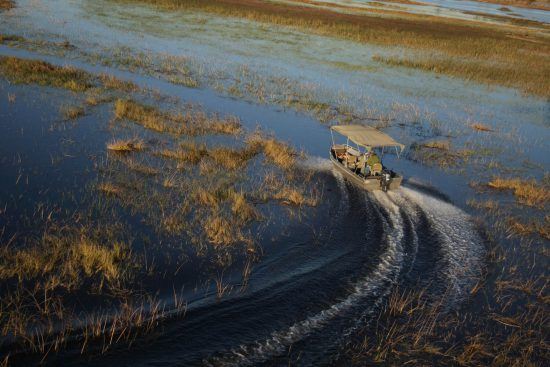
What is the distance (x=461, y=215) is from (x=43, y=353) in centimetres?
1601

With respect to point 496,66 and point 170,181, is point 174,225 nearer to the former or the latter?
point 170,181

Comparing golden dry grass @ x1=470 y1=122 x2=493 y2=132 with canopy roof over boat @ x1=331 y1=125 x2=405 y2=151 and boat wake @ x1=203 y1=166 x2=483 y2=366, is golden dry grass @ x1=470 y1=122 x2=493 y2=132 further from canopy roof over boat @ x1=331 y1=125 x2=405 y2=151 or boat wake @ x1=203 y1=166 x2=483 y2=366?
boat wake @ x1=203 y1=166 x2=483 y2=366

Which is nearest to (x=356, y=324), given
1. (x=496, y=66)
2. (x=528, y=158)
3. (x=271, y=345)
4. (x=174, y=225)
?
(x=271, y=345)

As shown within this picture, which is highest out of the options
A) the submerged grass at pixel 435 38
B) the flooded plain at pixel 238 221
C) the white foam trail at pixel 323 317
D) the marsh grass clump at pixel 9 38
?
the submerged grass at pixel 435 38

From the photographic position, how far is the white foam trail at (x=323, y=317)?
32.2 feet

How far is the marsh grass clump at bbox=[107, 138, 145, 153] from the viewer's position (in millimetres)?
20359

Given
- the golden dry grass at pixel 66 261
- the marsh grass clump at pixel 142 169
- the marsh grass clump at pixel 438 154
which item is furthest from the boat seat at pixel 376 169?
the golden dry grass at pixel 66 261

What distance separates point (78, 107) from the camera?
→ 25.4m

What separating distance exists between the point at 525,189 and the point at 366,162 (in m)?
8.24

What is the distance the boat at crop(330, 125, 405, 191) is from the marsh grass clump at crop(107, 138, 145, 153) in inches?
381

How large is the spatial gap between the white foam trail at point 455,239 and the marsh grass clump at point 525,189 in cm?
439

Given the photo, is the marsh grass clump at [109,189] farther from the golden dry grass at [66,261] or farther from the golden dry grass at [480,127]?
the golden dry grass at [480,127]

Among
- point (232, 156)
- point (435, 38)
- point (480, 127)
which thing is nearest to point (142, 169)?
point (232, 156)

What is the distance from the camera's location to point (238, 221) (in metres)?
15.7
